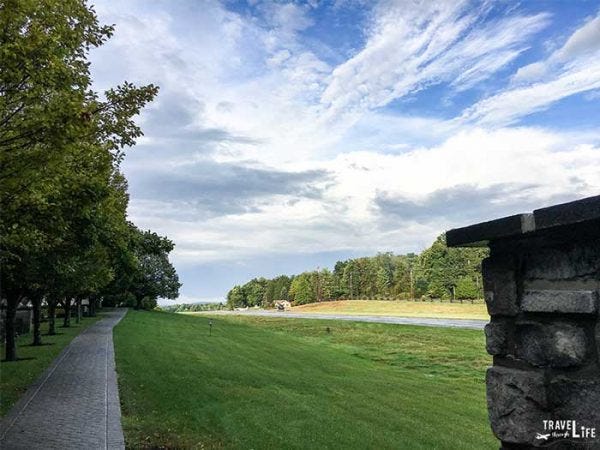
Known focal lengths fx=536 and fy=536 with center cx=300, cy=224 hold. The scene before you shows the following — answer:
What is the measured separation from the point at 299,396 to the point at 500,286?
11608 mm

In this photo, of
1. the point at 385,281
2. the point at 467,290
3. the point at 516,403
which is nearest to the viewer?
the point at 516,403

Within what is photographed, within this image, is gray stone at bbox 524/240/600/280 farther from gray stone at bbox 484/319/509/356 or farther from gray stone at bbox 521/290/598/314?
gray stone at bbox 484/319/509/356

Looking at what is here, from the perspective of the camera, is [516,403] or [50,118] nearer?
[516,403]

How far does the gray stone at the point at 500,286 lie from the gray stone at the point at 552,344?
146 millimetres

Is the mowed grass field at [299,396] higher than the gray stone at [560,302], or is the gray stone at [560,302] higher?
the gray stone at [560,302]

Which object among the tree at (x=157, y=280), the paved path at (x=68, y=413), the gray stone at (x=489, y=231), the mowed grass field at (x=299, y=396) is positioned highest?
the tree at (x=157, y=280)

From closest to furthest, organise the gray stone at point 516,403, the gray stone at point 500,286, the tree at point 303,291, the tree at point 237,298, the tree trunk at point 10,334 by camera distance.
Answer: the gray stone at point 516,403 → the gray stone at point 500,286 → the tree trunk at point 10,334 → the tree at point 303,291 → the tree at point 237,298

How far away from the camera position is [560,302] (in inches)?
121

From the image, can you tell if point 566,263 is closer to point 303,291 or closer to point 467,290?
point 467,290

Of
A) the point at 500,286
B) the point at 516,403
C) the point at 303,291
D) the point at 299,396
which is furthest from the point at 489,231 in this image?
the point at 303,291

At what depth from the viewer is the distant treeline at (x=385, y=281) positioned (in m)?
89.3

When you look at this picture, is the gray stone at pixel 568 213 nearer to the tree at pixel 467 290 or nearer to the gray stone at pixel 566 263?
the gray stone at pixel 566 263

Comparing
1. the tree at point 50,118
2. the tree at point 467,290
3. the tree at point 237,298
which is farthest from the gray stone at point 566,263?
the tree at point 237,298

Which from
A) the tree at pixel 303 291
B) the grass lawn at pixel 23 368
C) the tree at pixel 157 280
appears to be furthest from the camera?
the tree at pixel 303 291
